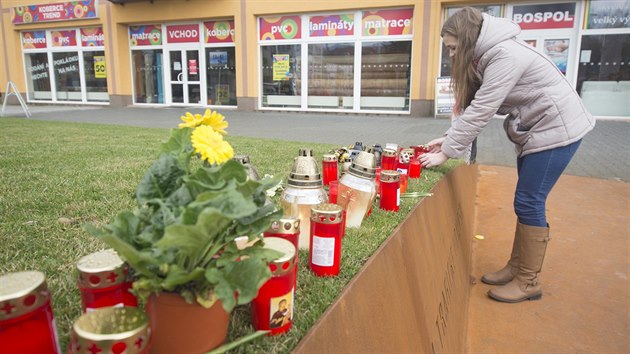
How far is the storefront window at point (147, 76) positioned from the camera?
15.9m

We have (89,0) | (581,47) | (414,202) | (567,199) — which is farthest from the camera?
(89,0)

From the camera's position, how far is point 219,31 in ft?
48.0

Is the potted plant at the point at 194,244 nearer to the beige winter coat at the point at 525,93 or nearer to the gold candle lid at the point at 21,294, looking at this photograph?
the gold candle lid at the point at 21,294

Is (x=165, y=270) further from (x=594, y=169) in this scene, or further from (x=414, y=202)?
(x=594, y=169)

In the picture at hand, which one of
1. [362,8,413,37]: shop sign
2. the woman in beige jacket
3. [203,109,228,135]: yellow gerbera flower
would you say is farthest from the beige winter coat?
[362,8,413,37]: shop sign

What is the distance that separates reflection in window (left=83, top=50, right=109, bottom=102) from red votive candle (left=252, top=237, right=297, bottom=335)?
1755cm

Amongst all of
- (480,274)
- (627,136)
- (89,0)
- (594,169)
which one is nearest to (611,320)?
(480,274)

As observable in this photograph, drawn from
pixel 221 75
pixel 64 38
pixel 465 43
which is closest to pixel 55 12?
pixel 64 38

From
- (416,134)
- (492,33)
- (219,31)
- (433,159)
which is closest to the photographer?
(492,33)

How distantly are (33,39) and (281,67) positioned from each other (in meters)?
10.5

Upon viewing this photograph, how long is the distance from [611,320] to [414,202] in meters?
1.60

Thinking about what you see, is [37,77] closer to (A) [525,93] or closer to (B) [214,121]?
(A) [525,93]

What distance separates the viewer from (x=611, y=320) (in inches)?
114

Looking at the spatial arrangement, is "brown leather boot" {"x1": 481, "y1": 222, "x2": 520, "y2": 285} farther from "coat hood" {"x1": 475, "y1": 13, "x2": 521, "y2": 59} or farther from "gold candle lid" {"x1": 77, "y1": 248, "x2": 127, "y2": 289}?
"gold candle lid" {"x1": 77, "y1": 248, "x2": 127, "y2": 289}
